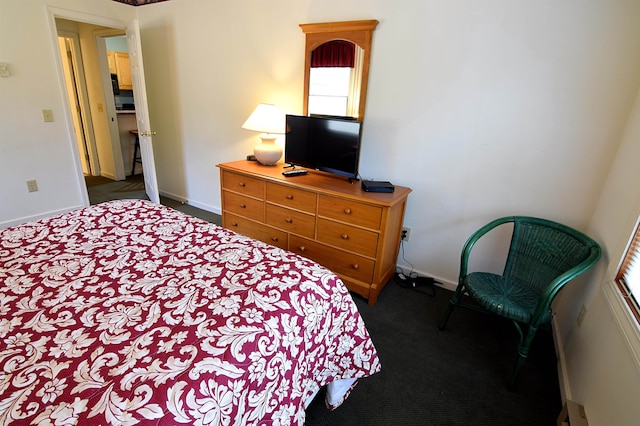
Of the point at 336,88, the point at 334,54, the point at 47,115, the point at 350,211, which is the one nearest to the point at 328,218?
the point at 350,211

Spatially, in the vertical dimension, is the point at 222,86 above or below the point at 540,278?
above

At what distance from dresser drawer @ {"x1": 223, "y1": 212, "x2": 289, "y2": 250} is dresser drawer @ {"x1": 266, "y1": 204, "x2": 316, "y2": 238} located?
0.07 meters

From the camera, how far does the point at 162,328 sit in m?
1.01

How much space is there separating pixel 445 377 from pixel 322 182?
1509mm

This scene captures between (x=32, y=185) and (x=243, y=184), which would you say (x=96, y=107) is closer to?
(x=32, y=185)

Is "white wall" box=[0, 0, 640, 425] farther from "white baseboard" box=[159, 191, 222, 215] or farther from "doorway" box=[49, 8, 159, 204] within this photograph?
"doorway" box=[49, 8, 159, 204]

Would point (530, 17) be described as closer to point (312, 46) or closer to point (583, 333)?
point (312, 46)

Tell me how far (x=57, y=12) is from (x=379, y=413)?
4355mm

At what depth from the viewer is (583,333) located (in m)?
1.65

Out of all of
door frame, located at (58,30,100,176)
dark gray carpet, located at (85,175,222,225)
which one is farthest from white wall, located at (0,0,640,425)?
door frame, located at (58,30,100,176)

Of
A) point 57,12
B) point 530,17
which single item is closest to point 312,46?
point 530,17

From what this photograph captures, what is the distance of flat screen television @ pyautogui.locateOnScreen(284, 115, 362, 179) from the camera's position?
237 centimetres

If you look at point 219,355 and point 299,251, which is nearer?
point 219,355

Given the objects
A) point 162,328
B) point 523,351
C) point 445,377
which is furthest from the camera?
point 445,377
